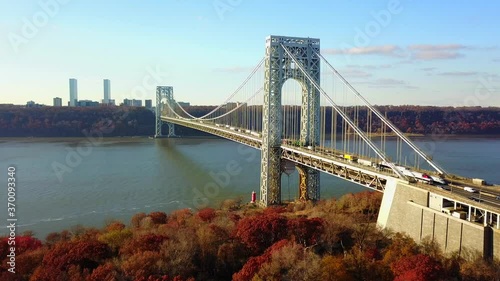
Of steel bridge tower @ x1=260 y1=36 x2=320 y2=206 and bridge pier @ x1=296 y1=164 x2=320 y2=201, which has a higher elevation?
steel bridge tower @ x1=260 y1=36 x2=320 y2=206

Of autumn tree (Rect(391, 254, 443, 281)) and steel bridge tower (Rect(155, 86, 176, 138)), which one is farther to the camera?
steel bridge tower (Rect(155, 86, 176, 138))

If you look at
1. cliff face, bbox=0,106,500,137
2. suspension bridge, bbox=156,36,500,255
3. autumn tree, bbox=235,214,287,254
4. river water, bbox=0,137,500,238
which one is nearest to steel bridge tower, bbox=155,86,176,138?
cliff face, bbox=0,106,500,137

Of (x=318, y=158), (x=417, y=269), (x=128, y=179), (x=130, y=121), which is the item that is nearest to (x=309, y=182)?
(x=318, y=158)

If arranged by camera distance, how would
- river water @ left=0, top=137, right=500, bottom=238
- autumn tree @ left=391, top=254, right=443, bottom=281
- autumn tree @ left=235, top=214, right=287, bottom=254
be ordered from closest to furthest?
1. autumn tree @ left=391, top=254, right=443, bottom=281
2. autumn tree @ left=235, top=214, right=287, bottom=254
3. river water @ left=0, top=137, right=500, bottom=238

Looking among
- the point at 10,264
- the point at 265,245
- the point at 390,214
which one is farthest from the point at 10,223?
the point at 390,214

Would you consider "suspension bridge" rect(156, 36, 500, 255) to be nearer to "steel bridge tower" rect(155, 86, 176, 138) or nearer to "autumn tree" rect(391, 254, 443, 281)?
"autumn tree" rect(391, 254, 443, 281)

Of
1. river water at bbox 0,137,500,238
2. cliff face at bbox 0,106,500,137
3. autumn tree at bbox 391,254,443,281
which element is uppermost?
cliff face at bbox 0,106,500,137

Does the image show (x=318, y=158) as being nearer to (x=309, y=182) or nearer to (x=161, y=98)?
(x=309, y=182)
